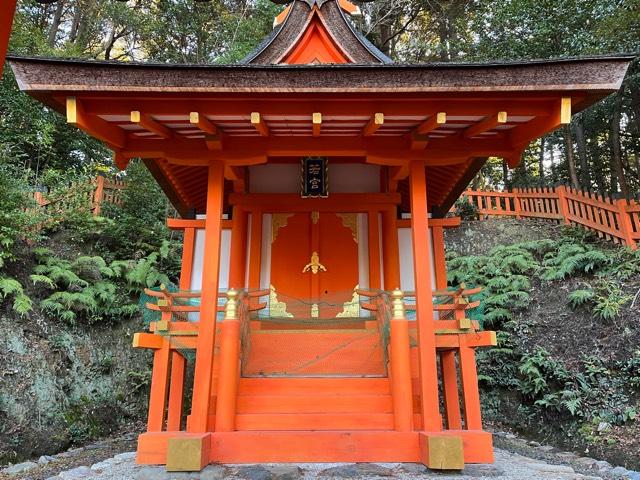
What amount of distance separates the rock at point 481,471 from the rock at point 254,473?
1.81m

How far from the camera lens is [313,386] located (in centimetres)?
540

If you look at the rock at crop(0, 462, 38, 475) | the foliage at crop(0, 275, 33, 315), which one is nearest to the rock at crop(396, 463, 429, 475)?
the rock at crop(0, 462, 38, 475)

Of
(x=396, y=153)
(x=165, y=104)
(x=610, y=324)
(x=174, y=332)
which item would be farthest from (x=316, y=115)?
(x=610, y=324)

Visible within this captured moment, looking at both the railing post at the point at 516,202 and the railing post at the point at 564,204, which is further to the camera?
the railing post at the point at 516,202

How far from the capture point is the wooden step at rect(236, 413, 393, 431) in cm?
492

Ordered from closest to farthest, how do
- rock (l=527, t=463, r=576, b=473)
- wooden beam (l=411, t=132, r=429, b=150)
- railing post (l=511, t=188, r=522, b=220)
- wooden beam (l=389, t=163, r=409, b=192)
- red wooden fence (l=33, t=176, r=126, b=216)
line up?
rock (l=527, t=463, r=576, b=473)
wooden beam (l=411, t=132, r=429, b=150)
wooden beam (l=389, t=163, r=409, b=192)
red wooden fence (l=33, t=176, r=126, b=216)
railing post (l=511, t=188, r=522, b=220)

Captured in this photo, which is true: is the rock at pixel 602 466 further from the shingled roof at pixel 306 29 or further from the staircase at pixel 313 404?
the shingled roof at pixel 306 29

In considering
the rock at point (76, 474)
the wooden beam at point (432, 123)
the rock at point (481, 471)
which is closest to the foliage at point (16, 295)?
the rock at point (76, 474)

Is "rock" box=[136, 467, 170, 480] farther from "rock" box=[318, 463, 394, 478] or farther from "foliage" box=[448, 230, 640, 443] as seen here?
"foliage" box=[448, 230, 640, 443]

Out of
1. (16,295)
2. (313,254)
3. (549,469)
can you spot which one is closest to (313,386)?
(313,254)

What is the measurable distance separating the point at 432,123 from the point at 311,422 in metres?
3.38

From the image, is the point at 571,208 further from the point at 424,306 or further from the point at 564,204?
the point at 424,306

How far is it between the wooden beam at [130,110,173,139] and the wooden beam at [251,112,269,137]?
3.54 ft

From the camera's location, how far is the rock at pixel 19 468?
728 centimetres
